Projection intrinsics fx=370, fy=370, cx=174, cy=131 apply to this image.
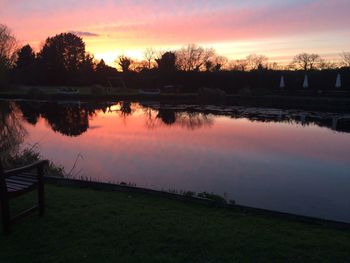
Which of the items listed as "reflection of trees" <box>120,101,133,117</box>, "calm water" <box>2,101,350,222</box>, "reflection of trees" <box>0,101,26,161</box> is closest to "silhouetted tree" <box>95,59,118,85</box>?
"reflection of trees" <box>120,101,133,117</box>

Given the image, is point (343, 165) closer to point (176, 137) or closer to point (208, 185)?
point (208, 185)

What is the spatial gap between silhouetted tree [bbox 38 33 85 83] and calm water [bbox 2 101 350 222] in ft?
123

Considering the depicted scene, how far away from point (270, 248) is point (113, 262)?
62.1 inches

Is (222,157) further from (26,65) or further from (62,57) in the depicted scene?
(26,65)

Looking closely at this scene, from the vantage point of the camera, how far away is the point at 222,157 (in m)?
10.9

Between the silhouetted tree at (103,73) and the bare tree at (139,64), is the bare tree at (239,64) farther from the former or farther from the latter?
A: the silhouetted tree at (103,73)

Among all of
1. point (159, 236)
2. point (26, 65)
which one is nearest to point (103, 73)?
point (26, 65)

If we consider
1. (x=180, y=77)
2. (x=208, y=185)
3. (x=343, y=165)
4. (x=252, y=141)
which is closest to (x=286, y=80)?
(x=180, y=77)

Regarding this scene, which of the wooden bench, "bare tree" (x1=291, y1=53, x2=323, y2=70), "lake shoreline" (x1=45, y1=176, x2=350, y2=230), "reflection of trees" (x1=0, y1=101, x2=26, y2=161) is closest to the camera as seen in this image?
the wooden bench

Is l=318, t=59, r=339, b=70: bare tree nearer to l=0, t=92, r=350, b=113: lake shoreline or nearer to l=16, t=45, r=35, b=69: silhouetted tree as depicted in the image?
l=0, t=92, r=350, b=113: lake shoreline

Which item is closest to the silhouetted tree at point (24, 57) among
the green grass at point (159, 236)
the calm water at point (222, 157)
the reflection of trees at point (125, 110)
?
the reflection of trees at point (125, 110)

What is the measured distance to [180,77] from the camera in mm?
46844

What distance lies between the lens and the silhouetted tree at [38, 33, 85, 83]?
55.1 metres

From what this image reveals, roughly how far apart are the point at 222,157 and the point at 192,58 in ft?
170
